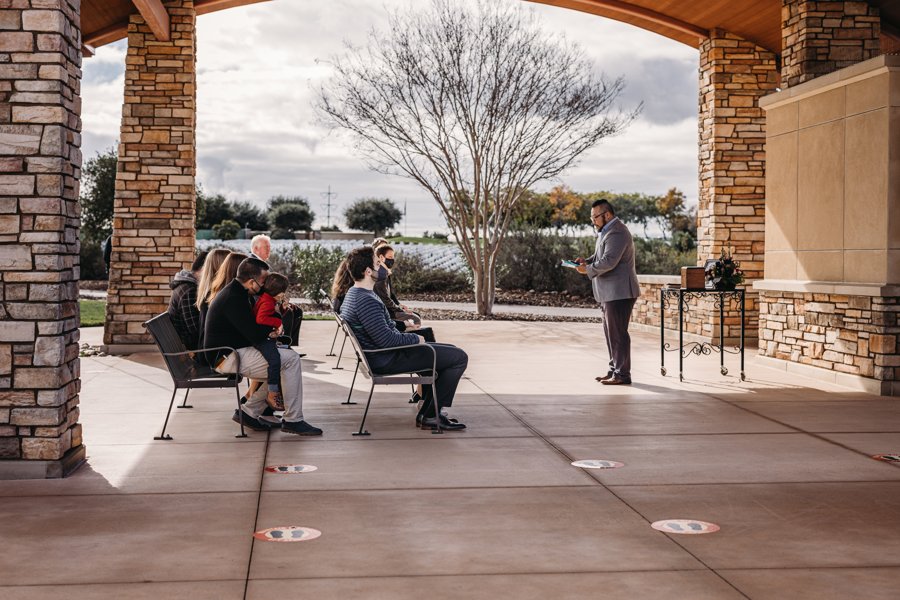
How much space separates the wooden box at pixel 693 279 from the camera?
1005 centimetres

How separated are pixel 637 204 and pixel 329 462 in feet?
191

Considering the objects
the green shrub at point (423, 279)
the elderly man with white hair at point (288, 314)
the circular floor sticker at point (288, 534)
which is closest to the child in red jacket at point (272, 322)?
the circular floor sticker at point (288, 534)

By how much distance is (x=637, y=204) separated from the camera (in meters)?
62.5

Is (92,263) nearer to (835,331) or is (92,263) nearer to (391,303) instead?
(391,303)

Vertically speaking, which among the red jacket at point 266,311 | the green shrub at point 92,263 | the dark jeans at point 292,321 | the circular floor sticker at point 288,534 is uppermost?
→ the green shrub at point 92,263

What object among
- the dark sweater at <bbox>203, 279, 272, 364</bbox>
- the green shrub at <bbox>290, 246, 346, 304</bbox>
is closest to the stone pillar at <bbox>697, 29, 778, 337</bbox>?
the dark sweater at <bbox>203, 279, 272, 364</bbox>

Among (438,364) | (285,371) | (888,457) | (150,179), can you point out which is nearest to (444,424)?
(438,364)

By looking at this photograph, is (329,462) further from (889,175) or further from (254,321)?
(889,175)

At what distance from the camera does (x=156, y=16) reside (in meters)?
11.3

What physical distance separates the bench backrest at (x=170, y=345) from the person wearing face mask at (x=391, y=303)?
2076 mm

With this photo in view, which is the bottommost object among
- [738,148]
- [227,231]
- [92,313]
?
[92,313]

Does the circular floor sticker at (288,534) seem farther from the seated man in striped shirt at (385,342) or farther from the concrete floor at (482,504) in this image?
the seated man in striped shirt at (385,342)

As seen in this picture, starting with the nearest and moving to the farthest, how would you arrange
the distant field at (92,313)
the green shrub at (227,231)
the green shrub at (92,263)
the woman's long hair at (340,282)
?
A: the woman's long hair at (340,282) < the distant field at (92,313) < the green shrub at (92,263) < the green shrub at (227,231)

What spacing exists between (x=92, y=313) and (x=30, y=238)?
582 inches
